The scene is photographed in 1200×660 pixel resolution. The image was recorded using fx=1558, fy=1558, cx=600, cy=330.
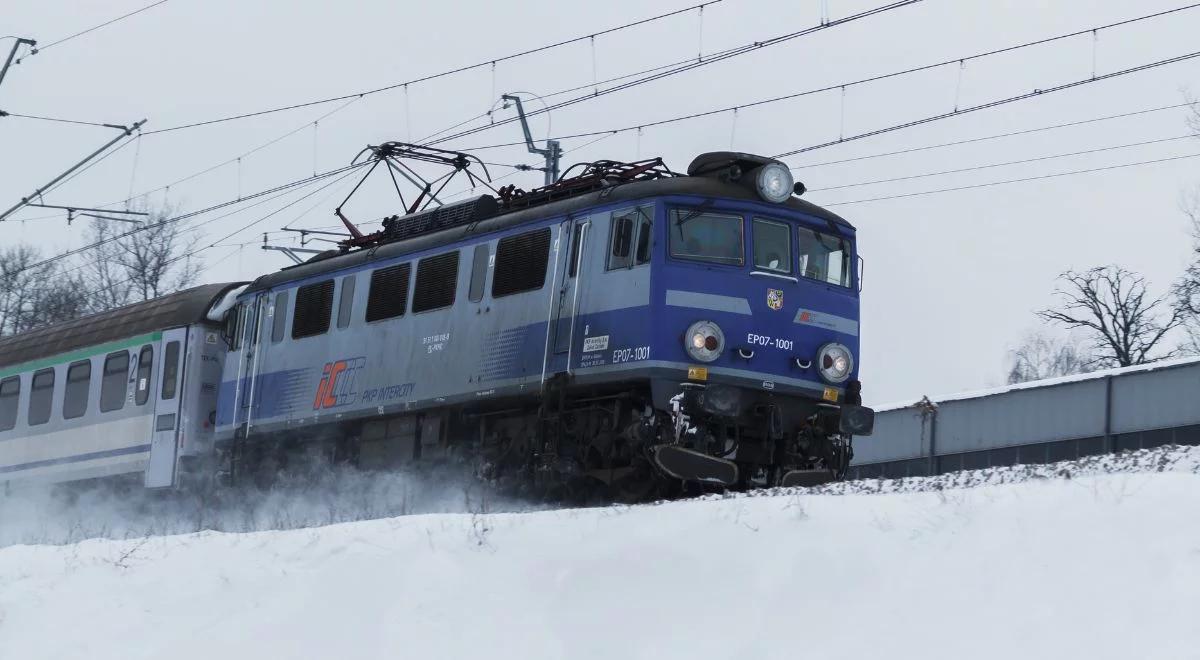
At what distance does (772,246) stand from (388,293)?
4998 mm

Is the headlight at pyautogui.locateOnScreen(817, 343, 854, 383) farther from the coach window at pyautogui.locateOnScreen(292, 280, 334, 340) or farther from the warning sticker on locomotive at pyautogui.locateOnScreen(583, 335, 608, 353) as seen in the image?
the coach window at pyautogui.locateOnScreen(292, 280, 334, 340)

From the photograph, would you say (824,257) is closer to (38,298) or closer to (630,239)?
(630,239)

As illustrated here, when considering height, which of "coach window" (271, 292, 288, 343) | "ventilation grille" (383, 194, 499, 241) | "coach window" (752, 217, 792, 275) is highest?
"ventilation grille" (383, 194, 499, 241)

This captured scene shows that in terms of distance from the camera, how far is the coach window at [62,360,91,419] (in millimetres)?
24156

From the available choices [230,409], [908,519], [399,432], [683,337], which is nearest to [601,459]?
[683,337]

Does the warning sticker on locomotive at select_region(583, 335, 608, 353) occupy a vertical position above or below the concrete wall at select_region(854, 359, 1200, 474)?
below

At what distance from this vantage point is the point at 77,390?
24359 mm

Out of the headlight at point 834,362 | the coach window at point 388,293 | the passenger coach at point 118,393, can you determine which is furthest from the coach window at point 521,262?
the passenger coach at point 118,393

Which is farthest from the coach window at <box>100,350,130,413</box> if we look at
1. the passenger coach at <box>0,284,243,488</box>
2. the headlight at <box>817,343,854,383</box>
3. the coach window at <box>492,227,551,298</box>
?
the headlight at <box>817,343,854,383</box>

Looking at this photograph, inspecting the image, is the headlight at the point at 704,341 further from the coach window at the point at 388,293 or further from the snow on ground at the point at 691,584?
the coach window at the point at 388,293

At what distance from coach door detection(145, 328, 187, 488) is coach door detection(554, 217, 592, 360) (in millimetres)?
8530

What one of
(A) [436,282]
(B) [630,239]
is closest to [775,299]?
(B) [630,239]

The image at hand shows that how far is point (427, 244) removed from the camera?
17953 millimetres

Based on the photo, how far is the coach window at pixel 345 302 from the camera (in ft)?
62.5
